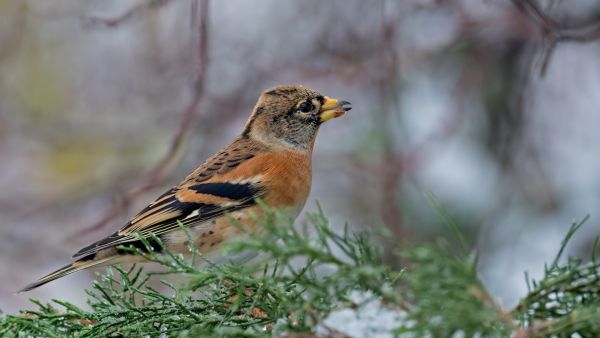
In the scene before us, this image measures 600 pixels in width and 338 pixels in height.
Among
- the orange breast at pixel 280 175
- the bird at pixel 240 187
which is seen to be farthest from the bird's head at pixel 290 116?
the orange breast at pixel 280 175

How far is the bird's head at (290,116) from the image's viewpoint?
344cm

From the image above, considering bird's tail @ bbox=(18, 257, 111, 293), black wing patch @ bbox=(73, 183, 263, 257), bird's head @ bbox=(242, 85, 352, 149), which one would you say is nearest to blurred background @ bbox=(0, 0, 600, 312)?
black wing patch @ bbox=(73, 183, 263, 257)

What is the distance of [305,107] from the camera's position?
346 cm

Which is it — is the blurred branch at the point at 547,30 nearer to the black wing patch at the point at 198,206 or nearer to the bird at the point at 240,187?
the bird at the point at 240,187

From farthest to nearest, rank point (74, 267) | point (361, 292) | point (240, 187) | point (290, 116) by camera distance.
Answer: point (290, 116) → point (240, 187) → point (74, 267) → point (361, 292)

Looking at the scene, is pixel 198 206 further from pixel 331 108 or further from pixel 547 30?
pixel 547 30

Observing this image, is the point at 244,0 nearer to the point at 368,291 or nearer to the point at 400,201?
the point at 400,201

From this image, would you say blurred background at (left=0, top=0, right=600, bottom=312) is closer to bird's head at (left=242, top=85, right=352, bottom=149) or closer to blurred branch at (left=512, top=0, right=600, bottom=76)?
bird's head at (left=242, top=85, right=352, bottom=149)

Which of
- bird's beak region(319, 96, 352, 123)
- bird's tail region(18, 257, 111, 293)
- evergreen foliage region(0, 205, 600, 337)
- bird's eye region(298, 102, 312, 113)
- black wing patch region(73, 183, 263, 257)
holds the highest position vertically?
bird's eye region(298, 102, 312, 113)

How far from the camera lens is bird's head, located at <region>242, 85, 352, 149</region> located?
344 centimetres

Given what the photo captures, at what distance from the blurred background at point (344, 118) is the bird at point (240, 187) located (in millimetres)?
209

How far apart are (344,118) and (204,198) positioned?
93.4 inches

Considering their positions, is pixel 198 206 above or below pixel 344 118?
below

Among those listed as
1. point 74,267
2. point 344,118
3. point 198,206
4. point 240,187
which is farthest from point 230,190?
point 344,118
